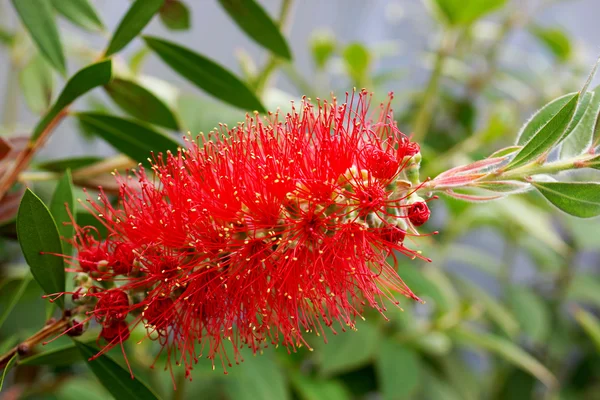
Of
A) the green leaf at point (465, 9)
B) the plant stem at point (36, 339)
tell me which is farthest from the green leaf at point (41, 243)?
the green leaf at point (465, 9)

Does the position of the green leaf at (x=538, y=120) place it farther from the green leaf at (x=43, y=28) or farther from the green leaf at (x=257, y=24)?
the green leaf at (x=43, y=28)

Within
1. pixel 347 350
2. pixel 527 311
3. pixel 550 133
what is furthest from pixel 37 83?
pixel 527 311

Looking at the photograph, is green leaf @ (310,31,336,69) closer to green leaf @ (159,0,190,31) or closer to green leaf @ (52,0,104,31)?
green leaf @ (159,0,190,31)

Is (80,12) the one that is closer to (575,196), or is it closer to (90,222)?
(90,222)

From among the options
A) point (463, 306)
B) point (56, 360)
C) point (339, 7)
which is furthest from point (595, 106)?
point (339, 7)

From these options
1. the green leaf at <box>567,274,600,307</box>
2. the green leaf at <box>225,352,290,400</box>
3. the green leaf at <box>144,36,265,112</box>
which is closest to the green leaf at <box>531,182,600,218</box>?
the green leaf at <box>144,36,265,112</box>

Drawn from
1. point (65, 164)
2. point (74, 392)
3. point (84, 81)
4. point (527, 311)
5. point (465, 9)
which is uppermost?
point (465, 9)

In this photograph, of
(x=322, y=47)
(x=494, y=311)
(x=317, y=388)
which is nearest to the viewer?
(x=317, y=388)

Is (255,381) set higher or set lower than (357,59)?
lower
